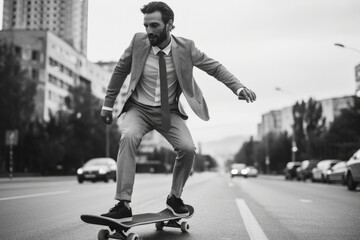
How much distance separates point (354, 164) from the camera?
16.6 metres

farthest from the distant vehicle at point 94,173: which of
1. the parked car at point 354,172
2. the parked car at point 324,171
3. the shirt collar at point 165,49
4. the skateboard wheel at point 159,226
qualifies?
the shirt collar at point 165,49

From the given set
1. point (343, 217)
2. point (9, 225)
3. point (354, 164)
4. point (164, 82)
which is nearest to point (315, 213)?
point (343, 217)

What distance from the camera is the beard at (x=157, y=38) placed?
441cm

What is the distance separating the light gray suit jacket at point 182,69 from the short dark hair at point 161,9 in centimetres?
25

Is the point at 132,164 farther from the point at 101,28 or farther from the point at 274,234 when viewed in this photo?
the point at 101,28

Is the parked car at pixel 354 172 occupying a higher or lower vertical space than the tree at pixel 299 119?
lower

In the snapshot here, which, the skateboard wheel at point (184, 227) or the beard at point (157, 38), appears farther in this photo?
the skateboard wheel at point (184, 227)

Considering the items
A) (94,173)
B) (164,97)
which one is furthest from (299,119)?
(164,97)

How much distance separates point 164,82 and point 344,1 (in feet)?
25.7

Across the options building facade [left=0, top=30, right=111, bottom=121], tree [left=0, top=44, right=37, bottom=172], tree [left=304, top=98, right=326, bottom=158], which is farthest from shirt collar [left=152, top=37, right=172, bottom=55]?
tree [left=304, top=98, right=326, bottom=158]

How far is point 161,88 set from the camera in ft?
14.7

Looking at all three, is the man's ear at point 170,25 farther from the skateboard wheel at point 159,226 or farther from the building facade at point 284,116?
the building facade at point 284,116

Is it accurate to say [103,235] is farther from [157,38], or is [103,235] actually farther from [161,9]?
[161,9]

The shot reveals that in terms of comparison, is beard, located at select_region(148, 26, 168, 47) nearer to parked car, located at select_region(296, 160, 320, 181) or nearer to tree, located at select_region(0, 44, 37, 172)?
parked car, located at select_region(296, 160, 320, 181)
